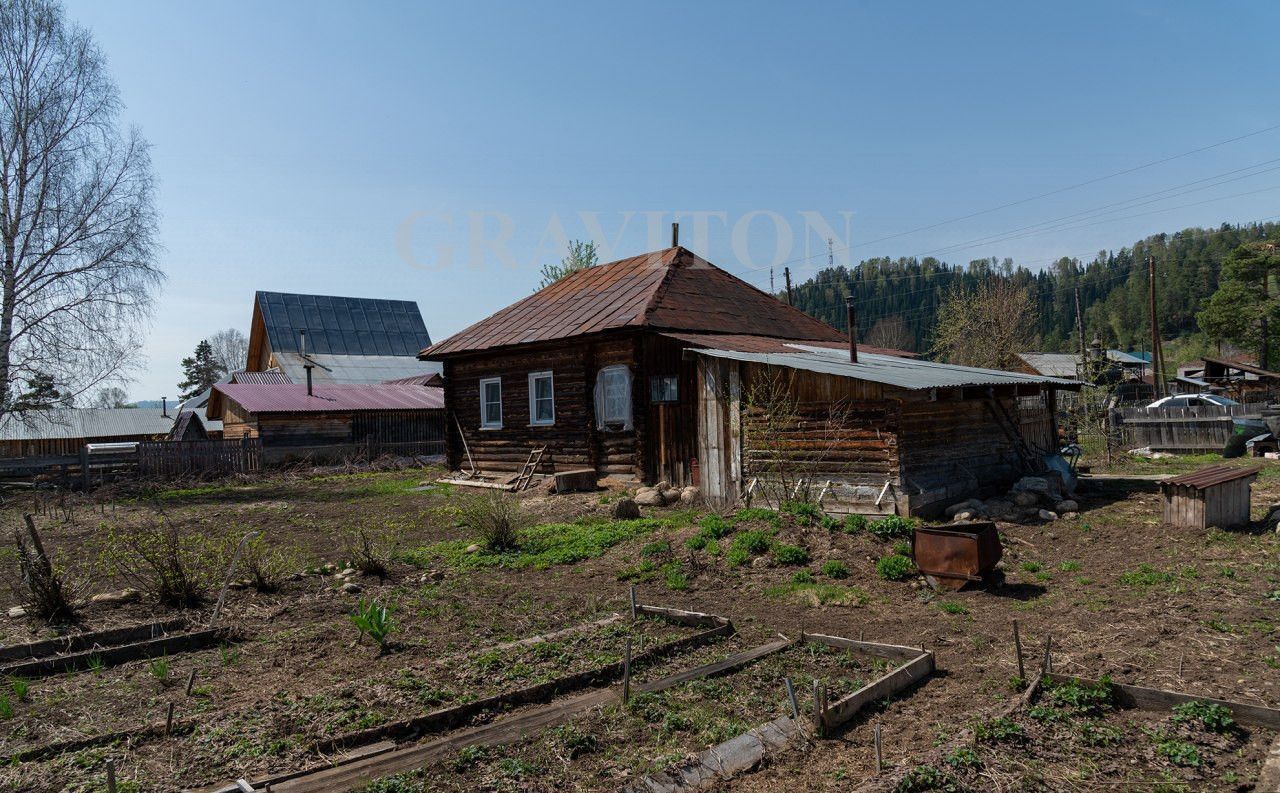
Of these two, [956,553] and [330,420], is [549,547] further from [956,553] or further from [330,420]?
[330,420]

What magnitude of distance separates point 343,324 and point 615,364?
1222 inches

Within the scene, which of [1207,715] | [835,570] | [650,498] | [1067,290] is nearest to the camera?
[1207,715]

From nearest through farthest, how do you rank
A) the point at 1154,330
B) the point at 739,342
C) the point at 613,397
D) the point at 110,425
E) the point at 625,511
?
the point at 625,511, the point at 739,342, the point at 613,397, the point at 1154,330, the point at 110,425

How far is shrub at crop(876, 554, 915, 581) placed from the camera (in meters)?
8.56

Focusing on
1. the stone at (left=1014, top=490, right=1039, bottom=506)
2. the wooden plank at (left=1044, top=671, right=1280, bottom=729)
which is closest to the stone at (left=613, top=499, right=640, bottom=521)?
the stone at (left=1014, top=490, right=1039, bottom=506)

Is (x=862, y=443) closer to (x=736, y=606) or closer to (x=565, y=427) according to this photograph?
(x=736, y=606)

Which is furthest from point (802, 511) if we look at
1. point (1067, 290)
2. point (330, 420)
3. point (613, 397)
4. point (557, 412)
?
point (1067, 290)

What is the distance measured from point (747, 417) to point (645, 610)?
6304 millimetres

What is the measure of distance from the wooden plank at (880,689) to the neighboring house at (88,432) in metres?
41.1

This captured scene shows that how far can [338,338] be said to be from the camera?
41844 mm

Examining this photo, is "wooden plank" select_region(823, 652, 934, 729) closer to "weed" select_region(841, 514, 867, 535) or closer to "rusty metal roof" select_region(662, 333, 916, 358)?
"weed" select_region(841, 514, 867, 535)

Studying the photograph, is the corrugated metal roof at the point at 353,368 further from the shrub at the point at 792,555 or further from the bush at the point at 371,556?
the shrub at the point at 792,555

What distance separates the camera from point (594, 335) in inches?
648

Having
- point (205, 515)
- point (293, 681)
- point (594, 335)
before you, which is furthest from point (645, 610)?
point (205, 515)
